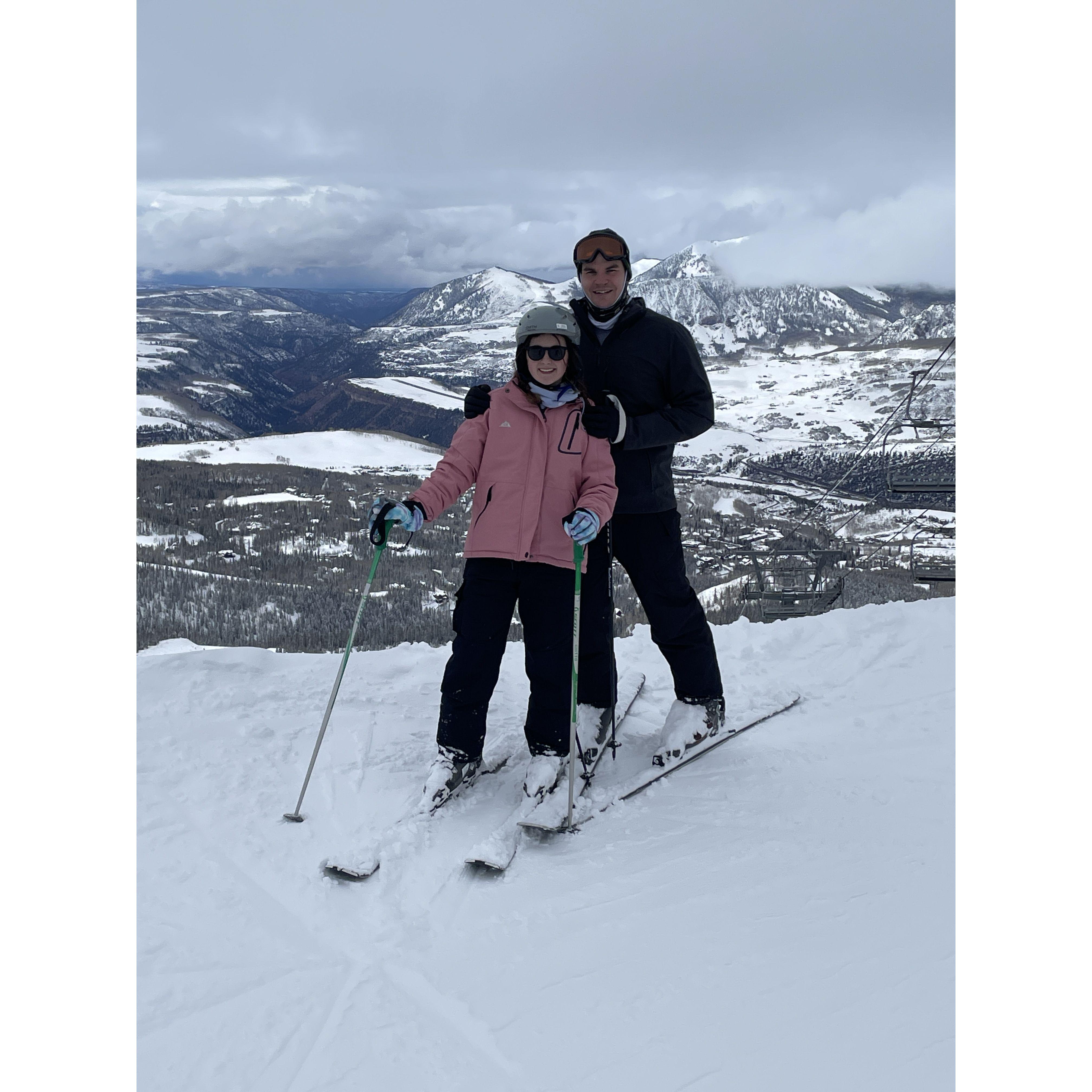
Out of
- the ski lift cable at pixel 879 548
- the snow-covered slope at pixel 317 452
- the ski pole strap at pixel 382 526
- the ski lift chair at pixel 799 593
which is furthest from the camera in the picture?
the snow-covered slope at pixel 317 452

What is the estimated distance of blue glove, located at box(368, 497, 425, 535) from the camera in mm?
2910

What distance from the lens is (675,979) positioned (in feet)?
6.59

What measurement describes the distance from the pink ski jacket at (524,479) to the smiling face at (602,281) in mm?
516

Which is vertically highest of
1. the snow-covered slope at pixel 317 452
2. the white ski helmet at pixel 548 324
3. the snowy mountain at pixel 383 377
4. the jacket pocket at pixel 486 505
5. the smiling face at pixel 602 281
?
the snowy mountain at pixel 383 377

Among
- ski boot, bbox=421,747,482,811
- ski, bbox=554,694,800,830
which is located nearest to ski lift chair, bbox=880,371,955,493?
ski, bbox=554,694,800,830

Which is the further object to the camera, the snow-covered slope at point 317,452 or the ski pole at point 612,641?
the snow-covered slope at point 317,452

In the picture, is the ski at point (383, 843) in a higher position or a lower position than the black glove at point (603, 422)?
lower

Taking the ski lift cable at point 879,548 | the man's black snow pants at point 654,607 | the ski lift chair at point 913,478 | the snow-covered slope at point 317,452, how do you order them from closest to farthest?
the man's black snow pants at point 654,607 < the ski lift chair at point 913,478 < the ski lift cable at point 879,548 < the snow-covered slope at point 317,452

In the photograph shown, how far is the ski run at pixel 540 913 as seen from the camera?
1.77 m

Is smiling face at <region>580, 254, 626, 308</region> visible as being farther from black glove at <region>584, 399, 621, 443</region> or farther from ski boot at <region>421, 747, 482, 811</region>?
ski boot at <region>421, 747, 482, 811</region>

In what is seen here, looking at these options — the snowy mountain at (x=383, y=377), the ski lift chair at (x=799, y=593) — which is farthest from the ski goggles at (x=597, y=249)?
the snowy mountain at (x=383, y=377)

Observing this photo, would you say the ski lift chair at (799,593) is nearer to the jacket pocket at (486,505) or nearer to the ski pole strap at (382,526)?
the jacket pocket at (486,505)

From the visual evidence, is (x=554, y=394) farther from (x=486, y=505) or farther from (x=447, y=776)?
(x=447, y=776)

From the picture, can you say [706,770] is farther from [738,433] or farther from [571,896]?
[738,433]
